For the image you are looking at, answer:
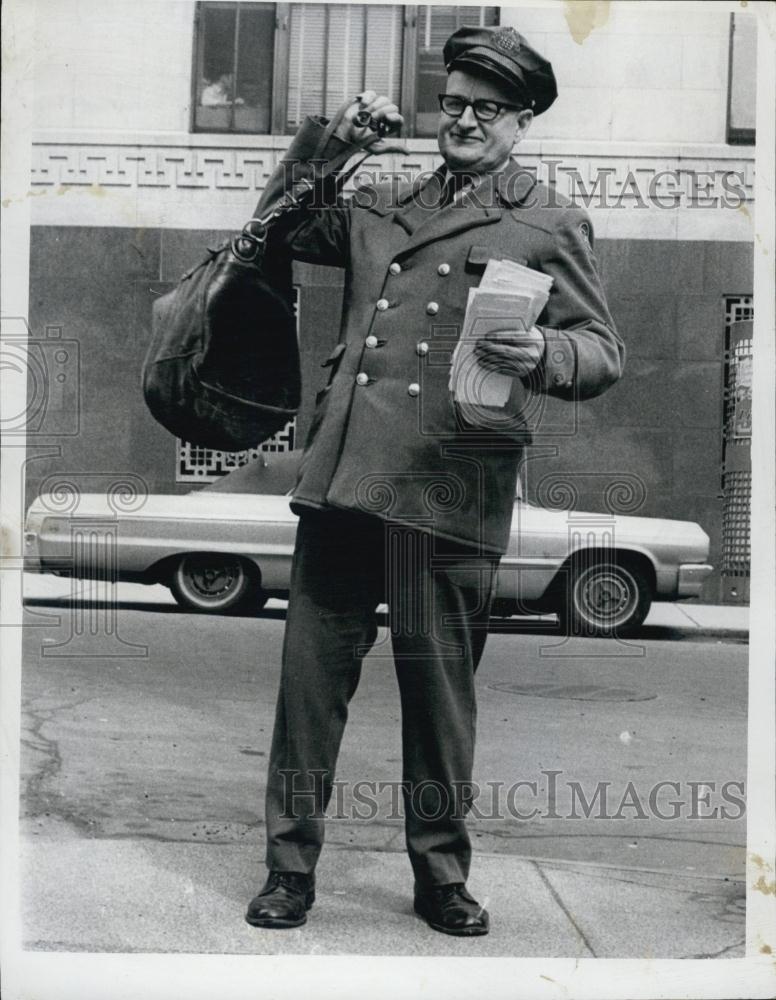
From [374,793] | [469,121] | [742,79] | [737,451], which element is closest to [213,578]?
[374,793]

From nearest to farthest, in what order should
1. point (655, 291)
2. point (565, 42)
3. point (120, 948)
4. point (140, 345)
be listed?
point (120, 948)
point (565, 42)
point (140, 345)
point (655, 291)

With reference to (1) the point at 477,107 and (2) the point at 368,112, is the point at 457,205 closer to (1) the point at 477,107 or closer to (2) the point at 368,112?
(1) the point at 477,107

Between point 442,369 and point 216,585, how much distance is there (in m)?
1.78

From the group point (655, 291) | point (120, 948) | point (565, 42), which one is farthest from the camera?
point (655, 291)

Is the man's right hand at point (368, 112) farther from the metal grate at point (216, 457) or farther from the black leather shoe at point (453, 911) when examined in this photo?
the black leather shoe at point (453, 911)

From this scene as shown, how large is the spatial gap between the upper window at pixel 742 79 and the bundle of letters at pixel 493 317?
86 cm

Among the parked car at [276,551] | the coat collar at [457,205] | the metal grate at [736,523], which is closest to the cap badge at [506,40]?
the coat collar at [457,205]

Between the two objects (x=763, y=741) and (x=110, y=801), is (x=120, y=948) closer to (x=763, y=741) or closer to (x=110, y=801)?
(x=110, y=801)

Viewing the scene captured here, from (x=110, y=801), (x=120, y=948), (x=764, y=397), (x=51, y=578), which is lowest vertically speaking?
(x=120, y=948)

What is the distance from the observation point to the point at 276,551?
454 cm

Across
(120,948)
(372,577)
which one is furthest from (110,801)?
(372,577)

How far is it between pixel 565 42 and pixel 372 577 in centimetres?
172

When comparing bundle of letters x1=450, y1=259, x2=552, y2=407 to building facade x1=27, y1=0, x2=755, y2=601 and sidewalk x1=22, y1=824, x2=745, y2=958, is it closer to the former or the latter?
building facade x1=27, y1=0, x2=755, y2=601

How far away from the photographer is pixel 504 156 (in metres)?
3.89
